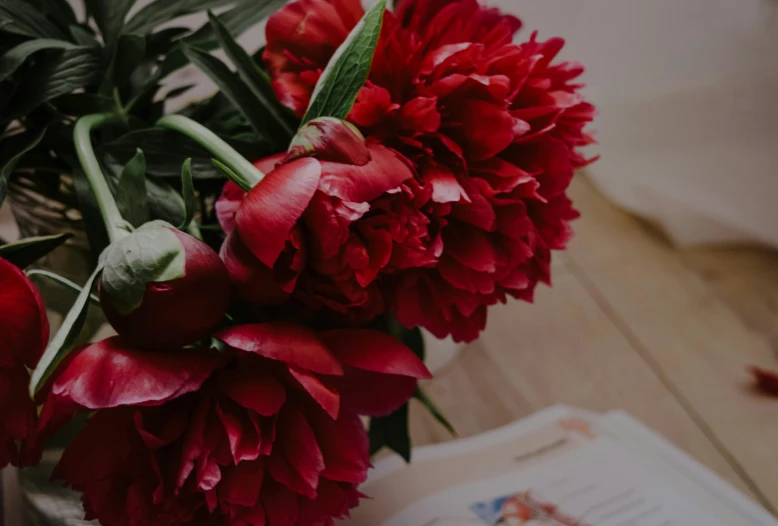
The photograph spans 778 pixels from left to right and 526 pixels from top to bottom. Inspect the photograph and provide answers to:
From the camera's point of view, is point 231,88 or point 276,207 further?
point 231,88

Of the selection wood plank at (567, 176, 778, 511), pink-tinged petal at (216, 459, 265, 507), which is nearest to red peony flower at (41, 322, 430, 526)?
pink-tinged petal at (216, 459, 265, 507)

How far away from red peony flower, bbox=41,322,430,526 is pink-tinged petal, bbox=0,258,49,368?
0.06ft

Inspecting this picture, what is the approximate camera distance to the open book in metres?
0.46

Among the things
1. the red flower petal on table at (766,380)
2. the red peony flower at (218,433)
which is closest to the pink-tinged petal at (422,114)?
the red peony flower at (218,433)

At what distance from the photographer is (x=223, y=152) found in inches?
11.5

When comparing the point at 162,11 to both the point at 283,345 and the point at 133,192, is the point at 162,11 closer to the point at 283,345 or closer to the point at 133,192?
the point at 133,192

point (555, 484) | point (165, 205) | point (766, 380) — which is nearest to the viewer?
point (165, 205)

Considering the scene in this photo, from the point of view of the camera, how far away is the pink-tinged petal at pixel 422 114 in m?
0.29

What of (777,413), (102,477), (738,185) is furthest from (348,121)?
(738,185)

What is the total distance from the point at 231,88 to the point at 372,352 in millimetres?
164

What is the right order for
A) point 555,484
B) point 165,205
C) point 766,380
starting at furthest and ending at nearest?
point 766,380 → point 555,484 → point 165,205

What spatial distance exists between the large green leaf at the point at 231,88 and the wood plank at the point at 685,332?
435 millimetres

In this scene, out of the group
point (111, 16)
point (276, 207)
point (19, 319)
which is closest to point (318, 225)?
point (276, 207)

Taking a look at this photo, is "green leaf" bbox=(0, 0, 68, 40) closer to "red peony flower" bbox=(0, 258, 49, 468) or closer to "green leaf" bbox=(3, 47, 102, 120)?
"green leaf" bbox=(3, 47, 102, 120)
